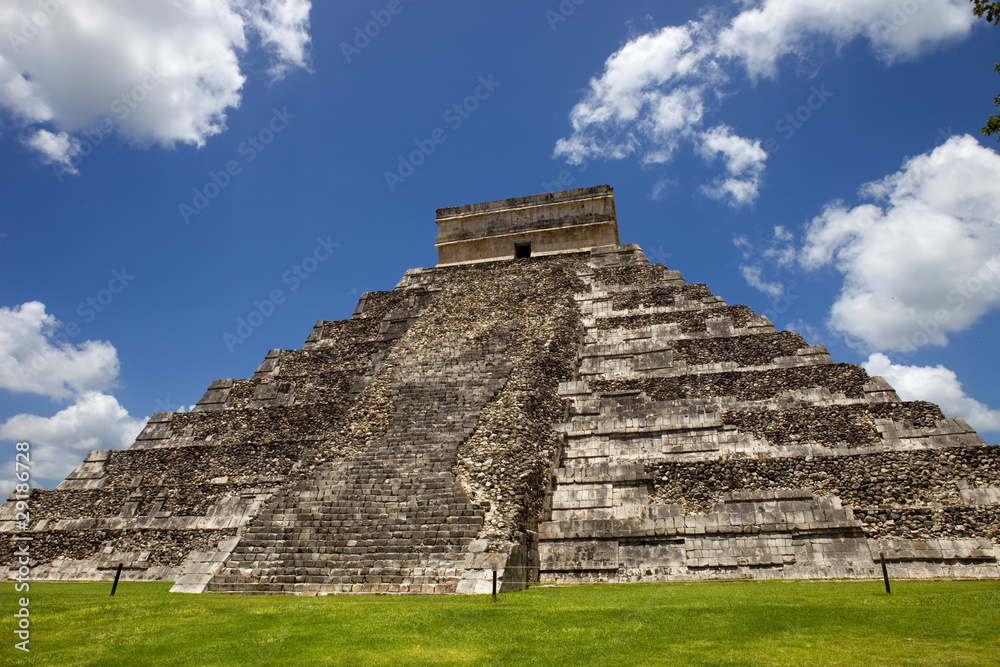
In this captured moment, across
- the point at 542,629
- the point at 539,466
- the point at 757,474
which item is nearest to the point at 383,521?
the point at 539,466

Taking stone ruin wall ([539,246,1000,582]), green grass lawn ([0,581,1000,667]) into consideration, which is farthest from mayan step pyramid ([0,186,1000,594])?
green grass lawn ([0,581,1000,667])

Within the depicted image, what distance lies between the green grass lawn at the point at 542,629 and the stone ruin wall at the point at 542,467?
6.52 ft

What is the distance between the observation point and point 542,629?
21.5ft

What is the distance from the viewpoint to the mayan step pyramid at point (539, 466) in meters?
10.8

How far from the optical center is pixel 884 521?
11.0 m

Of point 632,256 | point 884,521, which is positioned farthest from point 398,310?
point 884,521

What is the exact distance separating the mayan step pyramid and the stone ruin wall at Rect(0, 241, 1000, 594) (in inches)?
1.9

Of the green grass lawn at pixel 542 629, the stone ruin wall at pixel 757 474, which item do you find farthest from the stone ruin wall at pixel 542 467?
the green grass lawn at pixel 542 629

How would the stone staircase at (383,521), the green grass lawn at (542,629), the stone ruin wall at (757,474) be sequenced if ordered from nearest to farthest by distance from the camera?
the green grass lawn at (542,629), the stone staircase at (383,521), the stone ruin wall at (757,474)

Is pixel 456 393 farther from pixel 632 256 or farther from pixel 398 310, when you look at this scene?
pixel 632 256

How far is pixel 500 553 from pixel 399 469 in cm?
346

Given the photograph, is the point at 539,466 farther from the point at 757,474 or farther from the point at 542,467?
the point at 757,474

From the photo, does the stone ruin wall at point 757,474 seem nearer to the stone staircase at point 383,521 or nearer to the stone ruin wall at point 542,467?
the stone ruin wall at point 542,467

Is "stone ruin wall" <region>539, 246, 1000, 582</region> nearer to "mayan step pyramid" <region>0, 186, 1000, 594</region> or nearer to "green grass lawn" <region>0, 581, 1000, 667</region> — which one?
"mayan step pyramid" <region>0, 186, 1000, 594</region>
